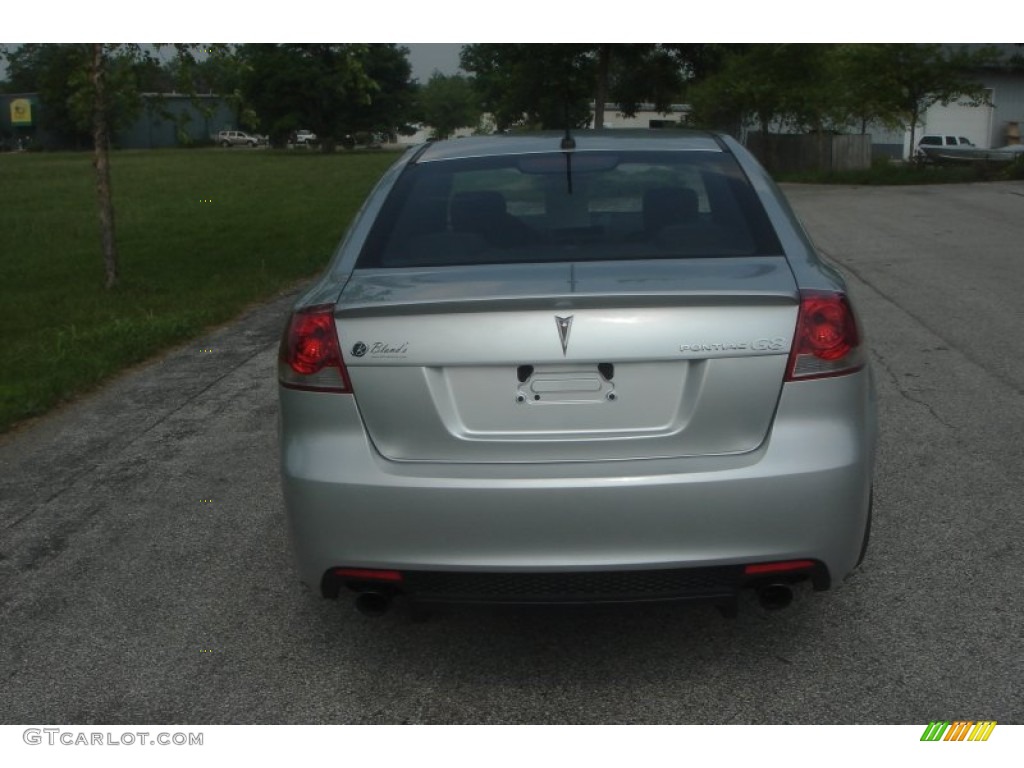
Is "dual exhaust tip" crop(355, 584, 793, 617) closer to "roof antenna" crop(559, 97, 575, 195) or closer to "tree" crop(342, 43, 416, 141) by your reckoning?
"roof antenna" crop(559, 97, 575, 195)

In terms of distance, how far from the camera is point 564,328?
349cm

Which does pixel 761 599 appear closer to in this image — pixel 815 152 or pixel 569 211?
pixel 569 211

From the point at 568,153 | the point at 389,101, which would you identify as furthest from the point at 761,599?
the point at 389,101

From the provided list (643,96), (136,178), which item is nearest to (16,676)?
(136,178)

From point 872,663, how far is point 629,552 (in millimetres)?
958

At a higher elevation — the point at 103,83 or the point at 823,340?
the point at 103,83

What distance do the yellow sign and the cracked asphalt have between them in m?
108

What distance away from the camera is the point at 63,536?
5449mm

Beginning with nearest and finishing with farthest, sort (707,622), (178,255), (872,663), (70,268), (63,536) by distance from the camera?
(872,663) → (707,622) → (63,536) → (70,268) → (178,255)

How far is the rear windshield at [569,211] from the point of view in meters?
4.14

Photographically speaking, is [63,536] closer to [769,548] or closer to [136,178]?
[769,548]
